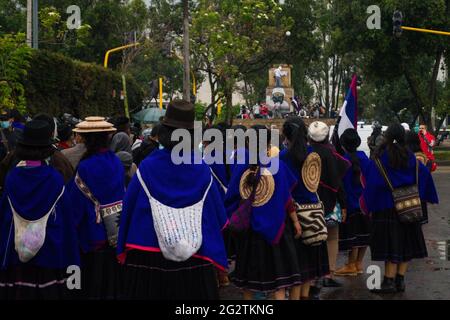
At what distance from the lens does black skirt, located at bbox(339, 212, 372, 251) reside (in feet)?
30.3

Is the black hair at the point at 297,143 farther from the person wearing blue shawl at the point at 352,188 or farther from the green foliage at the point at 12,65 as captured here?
the green foliage at the point at 12,65

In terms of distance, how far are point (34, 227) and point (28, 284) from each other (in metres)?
0.42

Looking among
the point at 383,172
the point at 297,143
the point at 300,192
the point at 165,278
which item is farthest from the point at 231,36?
the point at 165,278

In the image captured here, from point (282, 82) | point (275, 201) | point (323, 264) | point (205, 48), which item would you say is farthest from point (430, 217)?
point (282, 82)

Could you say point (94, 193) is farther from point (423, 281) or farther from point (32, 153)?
point (423, 281)

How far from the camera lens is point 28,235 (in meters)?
5.70

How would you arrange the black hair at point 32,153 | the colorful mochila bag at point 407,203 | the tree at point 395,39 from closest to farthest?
the black hair at point 32,153 < the colorful mochila bag at point 407,203 < the tree at point 395,39

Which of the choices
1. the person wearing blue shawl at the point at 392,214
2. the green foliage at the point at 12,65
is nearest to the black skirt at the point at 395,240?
→ the person wearing blue shawl at the point at 392,214

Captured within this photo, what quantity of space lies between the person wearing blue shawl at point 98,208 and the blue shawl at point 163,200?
1000 millimetres

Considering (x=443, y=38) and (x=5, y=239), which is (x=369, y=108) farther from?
(x=5, y=239)

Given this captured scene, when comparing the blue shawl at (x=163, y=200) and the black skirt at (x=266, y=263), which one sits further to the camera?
the black skirt at (x=266, y=263)

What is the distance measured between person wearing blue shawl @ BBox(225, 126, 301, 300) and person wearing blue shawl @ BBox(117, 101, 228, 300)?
146cm

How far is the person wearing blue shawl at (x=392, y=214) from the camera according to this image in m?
8.23

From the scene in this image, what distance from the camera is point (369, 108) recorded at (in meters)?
84.7
